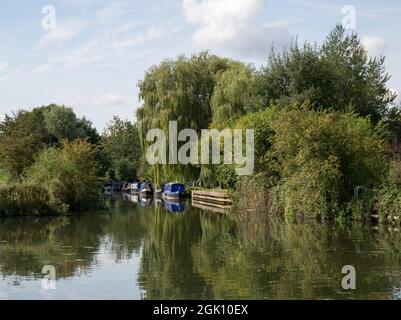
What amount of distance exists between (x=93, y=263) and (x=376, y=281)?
7255 mm

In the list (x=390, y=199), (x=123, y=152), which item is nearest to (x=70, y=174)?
(x=390, y=199)

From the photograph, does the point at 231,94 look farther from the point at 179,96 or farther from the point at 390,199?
the point at 390,199

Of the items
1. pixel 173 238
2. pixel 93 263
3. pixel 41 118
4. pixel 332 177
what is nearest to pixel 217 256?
pixel 93 263

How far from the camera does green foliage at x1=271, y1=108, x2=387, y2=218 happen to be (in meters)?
25.3

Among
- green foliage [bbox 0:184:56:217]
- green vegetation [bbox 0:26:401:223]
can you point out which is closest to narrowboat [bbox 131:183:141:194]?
green vegetation [bbox 0:26:401:223]

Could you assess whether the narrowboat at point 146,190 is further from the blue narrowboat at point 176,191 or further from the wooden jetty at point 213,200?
the wooden jetty at point 213,200

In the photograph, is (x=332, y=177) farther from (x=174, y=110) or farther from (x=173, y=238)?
(x=174, y=110)

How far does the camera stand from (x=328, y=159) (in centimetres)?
2511

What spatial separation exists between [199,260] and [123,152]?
2490 inches

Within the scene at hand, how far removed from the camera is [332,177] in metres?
24.9

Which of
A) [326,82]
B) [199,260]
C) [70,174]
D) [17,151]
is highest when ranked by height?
[326,82]

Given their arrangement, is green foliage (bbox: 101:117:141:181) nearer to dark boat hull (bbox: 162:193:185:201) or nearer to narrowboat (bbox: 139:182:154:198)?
narrowboat (bbox: 139:182:154:198)

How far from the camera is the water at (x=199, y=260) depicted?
39.5ft

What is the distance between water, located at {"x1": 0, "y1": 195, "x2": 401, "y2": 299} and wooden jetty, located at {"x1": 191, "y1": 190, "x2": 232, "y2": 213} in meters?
11.9
